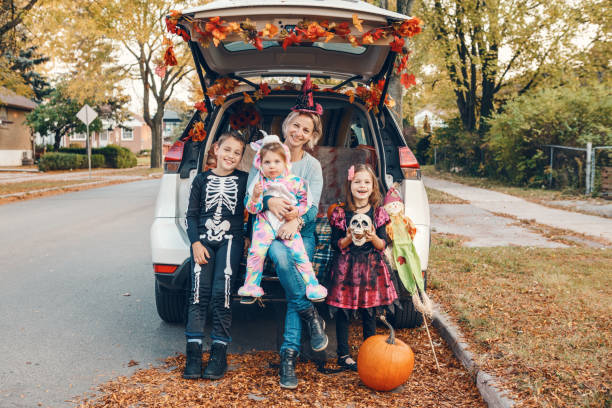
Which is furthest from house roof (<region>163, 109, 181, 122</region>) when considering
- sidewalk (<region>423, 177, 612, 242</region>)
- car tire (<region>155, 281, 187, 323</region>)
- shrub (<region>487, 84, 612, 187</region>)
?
car tire (<region>155, 281, 187, 323</region>)

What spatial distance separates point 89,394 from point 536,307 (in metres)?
3.47

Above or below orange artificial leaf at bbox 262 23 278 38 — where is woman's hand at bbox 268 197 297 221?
below

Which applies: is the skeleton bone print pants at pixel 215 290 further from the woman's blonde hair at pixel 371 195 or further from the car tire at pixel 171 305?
the woman's blonde hair at pixel 371 195

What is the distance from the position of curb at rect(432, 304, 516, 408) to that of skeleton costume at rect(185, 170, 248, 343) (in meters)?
1.58

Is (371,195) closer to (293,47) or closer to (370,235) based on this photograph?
(370,235)

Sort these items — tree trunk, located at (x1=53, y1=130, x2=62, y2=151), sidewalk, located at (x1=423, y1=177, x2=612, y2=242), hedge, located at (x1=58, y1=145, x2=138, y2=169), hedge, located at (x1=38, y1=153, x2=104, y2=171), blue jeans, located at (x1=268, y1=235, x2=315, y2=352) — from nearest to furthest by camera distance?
blue jeans, located at (x1=268, y1=235, x2=315, y2=352) → sidewalk, located at (x1=423, y1=177, x2=612, y2=242) → hedge, located at (x1=38, y1=153, x2=104, y2=171) → hedge, located at (x1=58, y1=145, x2=138, y2=169) → tree trunk, located at (x1=53, y1=130, x2=62, y2=151)

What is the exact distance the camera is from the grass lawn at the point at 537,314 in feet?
10.4

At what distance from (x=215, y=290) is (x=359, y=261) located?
3.19 feet

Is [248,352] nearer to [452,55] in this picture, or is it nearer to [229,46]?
[229,46]

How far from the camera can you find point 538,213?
37.3ft

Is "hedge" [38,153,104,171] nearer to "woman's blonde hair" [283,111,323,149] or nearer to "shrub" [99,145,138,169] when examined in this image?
"shrub" [99,145,138,169]

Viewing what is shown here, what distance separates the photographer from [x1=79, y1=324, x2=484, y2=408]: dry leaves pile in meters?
3.25

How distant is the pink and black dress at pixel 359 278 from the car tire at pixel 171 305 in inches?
53.8

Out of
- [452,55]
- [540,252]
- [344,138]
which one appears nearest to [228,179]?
[344,138]
